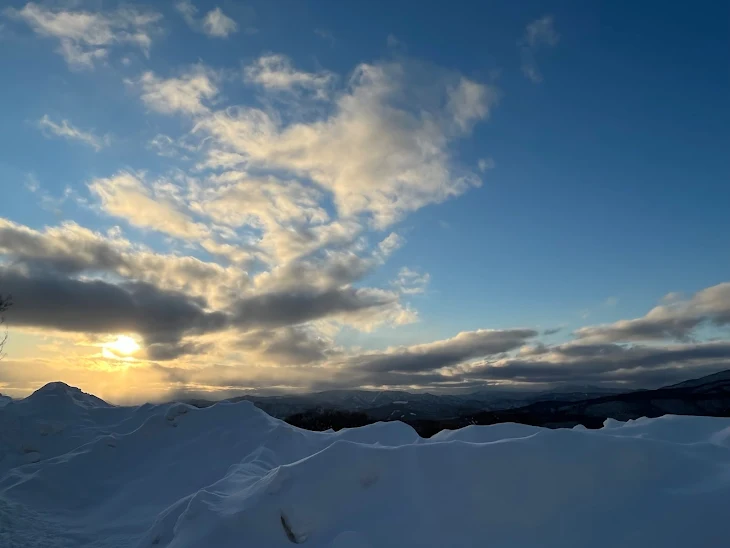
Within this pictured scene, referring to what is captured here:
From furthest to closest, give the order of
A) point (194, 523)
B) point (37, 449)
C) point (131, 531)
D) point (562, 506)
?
point (37, 449)
point (131, 531)
point (194, 523)
point (562, 506)

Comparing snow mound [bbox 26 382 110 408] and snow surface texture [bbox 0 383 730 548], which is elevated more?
snow mound [bbox 26 382 110 408]

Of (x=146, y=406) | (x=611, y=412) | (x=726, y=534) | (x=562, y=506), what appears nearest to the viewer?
(x=726, y=534)

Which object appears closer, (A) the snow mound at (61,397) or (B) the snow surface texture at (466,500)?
(B) the snow surface texture at (466,500)

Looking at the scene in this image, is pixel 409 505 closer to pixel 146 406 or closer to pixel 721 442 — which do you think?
pixel 721 442

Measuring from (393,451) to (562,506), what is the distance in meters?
3.35

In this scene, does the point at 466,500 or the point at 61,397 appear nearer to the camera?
the point at 466,500

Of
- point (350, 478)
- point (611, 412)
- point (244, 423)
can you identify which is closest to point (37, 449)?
point (244, 423)

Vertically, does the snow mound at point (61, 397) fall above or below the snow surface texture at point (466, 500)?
above

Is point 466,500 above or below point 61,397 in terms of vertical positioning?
below

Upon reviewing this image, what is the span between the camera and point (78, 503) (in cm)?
1581

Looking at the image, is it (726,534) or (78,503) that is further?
(78,503)

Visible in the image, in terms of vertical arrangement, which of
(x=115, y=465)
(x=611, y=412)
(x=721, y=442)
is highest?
(x=721, y=442)

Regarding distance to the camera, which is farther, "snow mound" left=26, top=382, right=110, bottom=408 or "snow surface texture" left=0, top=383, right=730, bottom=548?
"snow mound" left=26, top=382, right=110, bottom=408

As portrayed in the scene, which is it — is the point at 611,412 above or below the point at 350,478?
below
